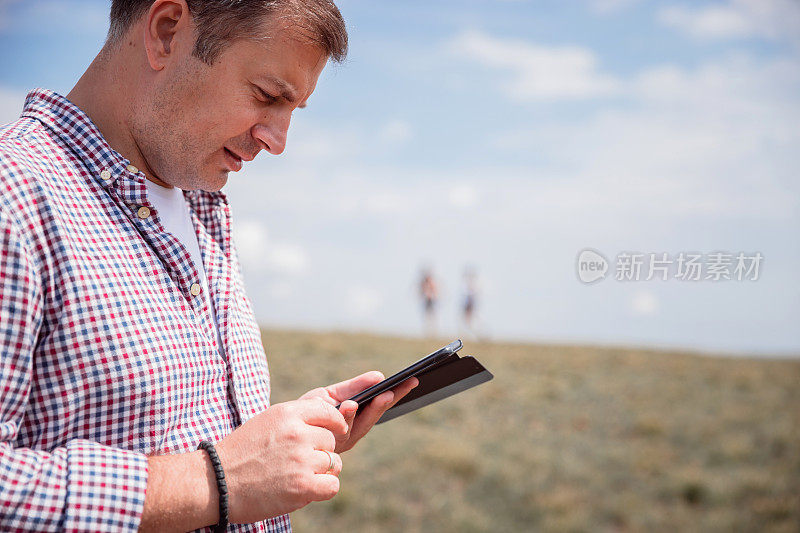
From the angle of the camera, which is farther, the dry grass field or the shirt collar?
the dry grass field

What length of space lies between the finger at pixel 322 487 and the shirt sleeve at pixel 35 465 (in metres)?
0.33

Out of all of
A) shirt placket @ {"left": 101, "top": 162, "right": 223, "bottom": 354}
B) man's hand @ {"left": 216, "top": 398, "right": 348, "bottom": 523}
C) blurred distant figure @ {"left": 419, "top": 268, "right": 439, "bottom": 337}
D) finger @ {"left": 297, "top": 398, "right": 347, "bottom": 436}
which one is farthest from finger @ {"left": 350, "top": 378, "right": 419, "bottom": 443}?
blurred distant figure @ {"left": 419, "top": 268, "right": 439, "bottom": 337}

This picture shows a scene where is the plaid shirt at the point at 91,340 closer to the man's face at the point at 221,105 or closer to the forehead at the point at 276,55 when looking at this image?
the man's face at the point at 221,105

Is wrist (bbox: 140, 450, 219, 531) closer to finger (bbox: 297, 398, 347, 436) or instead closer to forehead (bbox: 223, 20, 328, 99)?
finger (bbox: 297, 398, 347, 436)

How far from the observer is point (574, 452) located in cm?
873

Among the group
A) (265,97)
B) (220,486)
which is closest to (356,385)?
(220,486)

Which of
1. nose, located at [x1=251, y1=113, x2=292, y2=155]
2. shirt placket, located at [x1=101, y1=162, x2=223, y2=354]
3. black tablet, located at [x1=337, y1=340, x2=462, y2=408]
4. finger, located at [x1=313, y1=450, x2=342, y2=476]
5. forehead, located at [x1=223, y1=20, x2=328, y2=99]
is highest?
forehead, located at [x1=223, y1=20, x2=328, y2=99]

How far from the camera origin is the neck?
64.7 inches

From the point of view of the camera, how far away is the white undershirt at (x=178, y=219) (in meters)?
1.74

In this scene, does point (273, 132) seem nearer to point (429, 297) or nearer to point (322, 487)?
point (322, 487)

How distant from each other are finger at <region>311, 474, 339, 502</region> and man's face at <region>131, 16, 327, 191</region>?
0.81 m

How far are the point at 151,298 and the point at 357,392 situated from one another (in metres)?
0.60

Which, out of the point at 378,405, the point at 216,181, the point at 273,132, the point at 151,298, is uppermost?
the point at 273,132

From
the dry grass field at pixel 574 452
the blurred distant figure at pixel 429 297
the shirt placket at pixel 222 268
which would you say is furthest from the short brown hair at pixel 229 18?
the blurred distant figure at pixel 429 297
